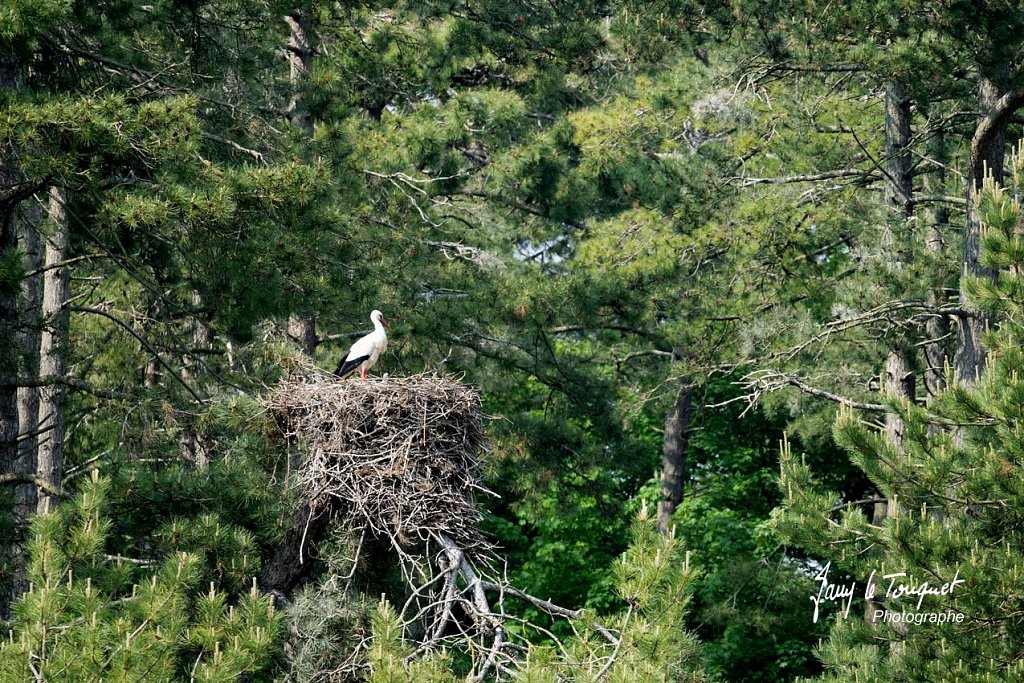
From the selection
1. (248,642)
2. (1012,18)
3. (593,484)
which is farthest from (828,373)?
(248,642)

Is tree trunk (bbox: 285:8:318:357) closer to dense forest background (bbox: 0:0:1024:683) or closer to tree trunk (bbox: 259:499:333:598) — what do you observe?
dense forest background (bbox: 0:0:1024:683)

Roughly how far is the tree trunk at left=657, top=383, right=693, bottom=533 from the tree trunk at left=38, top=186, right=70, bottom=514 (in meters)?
9.34

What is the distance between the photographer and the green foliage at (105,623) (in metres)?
5.82

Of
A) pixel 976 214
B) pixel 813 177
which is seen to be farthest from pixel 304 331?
pixel 976 214

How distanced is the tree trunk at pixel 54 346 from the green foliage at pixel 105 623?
883 millimetres

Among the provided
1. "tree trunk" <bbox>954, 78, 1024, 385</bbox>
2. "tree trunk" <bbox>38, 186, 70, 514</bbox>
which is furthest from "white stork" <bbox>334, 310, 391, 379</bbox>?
"tree trunk" <bbox>954, 78, 1024, 385</bbox>

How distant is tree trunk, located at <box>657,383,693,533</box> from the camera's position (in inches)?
750

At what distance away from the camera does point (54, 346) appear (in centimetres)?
960

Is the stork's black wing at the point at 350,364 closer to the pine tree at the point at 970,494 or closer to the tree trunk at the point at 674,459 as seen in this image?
the pine tree at the point at 970,494

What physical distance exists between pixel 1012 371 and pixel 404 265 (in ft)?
20.5

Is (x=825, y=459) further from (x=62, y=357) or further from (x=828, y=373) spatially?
(x=62, y=357)

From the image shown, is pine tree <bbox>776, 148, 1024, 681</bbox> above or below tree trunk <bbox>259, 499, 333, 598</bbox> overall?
above

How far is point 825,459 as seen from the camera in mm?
21203

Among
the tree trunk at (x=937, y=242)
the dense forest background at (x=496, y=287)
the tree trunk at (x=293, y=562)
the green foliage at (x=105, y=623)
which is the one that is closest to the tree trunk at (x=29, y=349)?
the dense forest background at (x=496, y=287)
